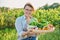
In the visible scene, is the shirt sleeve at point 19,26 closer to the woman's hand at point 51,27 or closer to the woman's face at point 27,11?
the woman's face at point 27,11

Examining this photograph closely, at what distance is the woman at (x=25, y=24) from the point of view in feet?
5.60

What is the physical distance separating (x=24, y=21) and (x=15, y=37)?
0.63 feet

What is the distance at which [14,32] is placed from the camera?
176 centimetres

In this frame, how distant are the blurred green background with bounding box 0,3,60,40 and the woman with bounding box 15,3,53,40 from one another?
4 cm

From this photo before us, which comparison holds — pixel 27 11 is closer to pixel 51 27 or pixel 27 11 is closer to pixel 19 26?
pixel 19 26

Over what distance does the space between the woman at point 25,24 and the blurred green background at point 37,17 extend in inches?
1.7

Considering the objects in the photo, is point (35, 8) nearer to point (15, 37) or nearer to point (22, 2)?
point (22, 2)

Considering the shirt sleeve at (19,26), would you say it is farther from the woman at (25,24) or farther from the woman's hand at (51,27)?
the woman's hand at (51,27)

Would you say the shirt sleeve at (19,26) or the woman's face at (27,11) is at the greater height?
the woman's face at (27,11)

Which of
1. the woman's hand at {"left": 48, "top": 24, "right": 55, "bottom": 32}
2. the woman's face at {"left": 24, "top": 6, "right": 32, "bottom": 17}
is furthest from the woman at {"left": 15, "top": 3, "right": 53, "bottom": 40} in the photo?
the woman's hand at {"left": 48, "top": 24, "right": 55, "bottom": 32}

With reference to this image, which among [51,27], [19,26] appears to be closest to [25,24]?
[19,26]

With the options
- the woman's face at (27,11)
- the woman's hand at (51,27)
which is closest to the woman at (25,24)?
the woman's face at (27,11)

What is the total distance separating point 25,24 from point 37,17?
14 cm

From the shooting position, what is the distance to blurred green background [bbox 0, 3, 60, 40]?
68.8 inches
